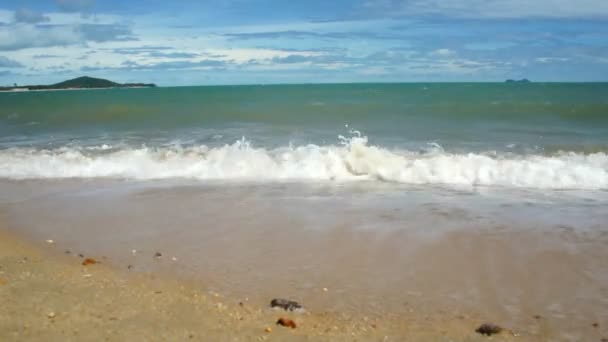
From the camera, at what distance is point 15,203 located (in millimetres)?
8953

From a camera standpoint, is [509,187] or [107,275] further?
[509,187]

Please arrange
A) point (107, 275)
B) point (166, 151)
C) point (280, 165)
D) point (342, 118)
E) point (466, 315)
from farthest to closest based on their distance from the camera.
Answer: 1. point (342, 118)
2. point (166, 151)
3. point (280, 165)
4. point (107, 275)
5. point (466, 315)

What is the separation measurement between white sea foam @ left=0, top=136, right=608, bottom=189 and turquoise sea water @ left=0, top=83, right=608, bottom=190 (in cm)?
2

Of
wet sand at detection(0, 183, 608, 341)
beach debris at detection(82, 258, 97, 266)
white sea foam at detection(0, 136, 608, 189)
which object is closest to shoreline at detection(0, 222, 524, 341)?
wet sand at detection(0, 183, 608, 341)

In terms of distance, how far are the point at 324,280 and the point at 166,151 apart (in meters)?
9.69

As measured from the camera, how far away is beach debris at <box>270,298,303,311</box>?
4629 millimetres

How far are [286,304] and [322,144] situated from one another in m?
11.7

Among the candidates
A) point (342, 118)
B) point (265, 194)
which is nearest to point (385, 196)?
point (265, 194)

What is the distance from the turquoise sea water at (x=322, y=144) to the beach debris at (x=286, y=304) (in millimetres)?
6074

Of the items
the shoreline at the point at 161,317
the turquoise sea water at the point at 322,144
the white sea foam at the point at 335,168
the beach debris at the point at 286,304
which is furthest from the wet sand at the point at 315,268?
the turquoise sea water at the point at 322,144

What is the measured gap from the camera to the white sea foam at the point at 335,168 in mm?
10422

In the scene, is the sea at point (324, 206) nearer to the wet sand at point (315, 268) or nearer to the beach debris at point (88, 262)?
the wet sand at point (315, 268)

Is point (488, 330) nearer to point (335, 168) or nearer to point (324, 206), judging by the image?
point (324, 206)

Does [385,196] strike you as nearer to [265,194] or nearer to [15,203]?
[265,194]
